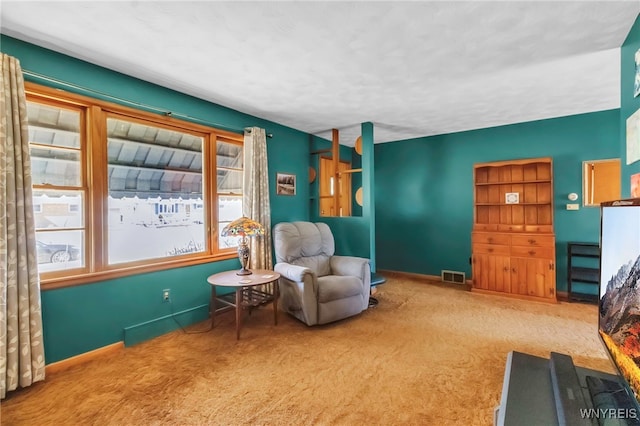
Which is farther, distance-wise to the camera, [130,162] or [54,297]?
[130,162]

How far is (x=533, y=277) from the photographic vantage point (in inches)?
149

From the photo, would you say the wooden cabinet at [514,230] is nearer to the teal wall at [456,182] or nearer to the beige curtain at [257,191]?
the teal wall at [456,182]

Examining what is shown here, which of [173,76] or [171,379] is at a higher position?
[173,76]

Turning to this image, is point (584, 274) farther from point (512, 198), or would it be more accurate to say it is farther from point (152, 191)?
point (152, 191)

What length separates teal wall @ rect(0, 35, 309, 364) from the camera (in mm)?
2182

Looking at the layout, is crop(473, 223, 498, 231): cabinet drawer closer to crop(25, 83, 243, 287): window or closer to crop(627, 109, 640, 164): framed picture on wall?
crop(627, 109, 640, 164): framed picture on wall

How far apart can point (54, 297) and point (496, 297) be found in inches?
187

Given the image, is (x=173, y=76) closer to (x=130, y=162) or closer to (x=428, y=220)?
(x=130, y=162)

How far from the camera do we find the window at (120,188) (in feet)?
7.39

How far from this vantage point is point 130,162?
2.71m

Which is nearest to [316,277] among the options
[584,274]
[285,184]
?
[285,184]

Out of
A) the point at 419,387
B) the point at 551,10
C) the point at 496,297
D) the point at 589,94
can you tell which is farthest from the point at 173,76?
the point at 496,297

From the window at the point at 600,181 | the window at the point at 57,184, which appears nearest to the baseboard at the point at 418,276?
the window at the point at 600,181

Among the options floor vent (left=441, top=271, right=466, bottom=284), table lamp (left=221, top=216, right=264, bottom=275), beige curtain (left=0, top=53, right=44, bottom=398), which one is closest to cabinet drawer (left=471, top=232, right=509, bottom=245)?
floor vent (left=441, top=271, right=466, bottom=284)
